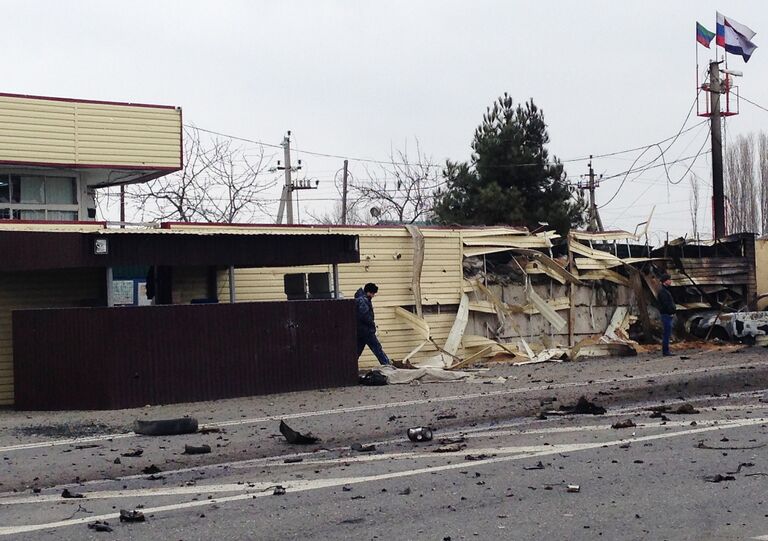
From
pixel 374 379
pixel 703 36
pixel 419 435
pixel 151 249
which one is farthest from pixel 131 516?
pixel 703 36

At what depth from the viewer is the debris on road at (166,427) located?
43.6 feet

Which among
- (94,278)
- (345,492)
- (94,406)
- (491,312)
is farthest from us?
(491,312)

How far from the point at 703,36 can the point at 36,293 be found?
2338cm

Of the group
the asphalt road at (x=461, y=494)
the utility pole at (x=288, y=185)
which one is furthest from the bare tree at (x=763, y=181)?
the asphalt road at (x=461, y=494)

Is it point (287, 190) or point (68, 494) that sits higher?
point (287, 190)

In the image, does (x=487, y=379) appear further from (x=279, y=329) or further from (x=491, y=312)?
(x=491, y=312)

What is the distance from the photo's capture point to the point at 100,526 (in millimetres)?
7723

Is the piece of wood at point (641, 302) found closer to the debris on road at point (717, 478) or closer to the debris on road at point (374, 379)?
the debris on road at point (374, 379)

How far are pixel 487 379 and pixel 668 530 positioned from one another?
11.9m

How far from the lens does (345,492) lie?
8.90 metres

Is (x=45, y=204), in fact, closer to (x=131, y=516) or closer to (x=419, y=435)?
(x=419, y=435)

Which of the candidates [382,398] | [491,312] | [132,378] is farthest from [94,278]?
[491,312]

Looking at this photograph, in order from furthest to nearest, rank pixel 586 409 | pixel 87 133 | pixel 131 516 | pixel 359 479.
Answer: pixel 87 133 → pixel 586 409 → pixel 359 479 → pixel 131 516

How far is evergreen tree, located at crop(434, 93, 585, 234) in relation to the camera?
37.7m
